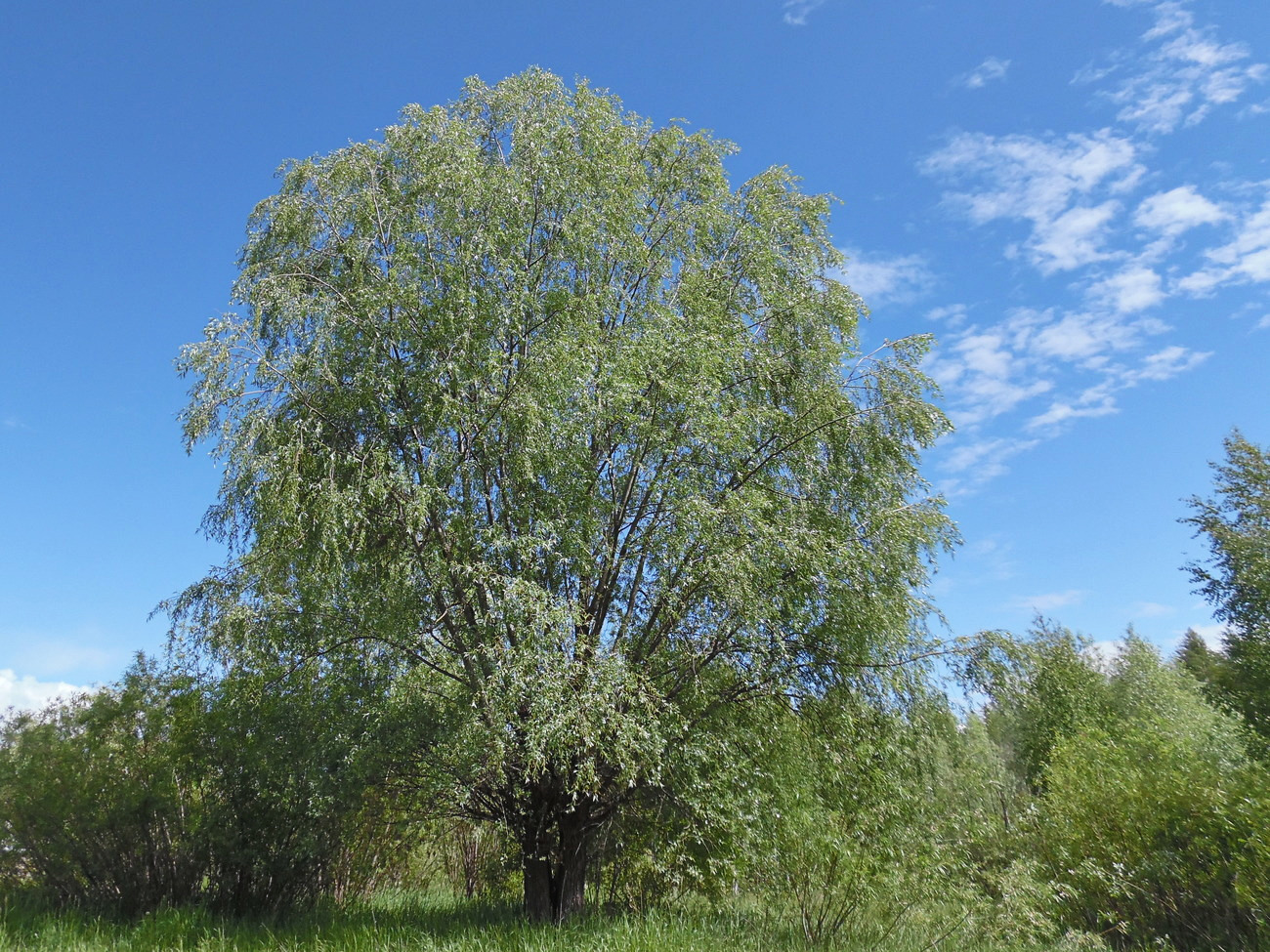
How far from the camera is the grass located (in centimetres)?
830

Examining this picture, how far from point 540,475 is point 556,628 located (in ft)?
8.77

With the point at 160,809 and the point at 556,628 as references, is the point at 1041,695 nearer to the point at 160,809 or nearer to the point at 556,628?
the point at 556,628

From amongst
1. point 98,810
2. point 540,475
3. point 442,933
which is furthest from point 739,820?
point 98,810

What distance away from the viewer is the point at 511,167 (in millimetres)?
11172

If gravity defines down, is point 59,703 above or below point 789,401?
below

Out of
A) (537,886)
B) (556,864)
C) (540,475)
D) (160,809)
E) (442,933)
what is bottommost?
(442,933)

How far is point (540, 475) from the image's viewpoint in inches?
400

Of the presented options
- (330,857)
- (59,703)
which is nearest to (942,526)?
(330,857)

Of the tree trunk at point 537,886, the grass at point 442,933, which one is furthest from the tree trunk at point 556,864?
the grass at point 442,933

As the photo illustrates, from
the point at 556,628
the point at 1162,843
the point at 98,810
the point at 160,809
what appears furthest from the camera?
the point at 1162,843

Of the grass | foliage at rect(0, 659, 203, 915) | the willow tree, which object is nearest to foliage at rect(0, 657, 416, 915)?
foliage at rect(0, 659, 203, 915)

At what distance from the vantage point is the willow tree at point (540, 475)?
8.99 m

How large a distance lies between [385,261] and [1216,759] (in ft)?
59.3

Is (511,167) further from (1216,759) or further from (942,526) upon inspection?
(1216,759)
